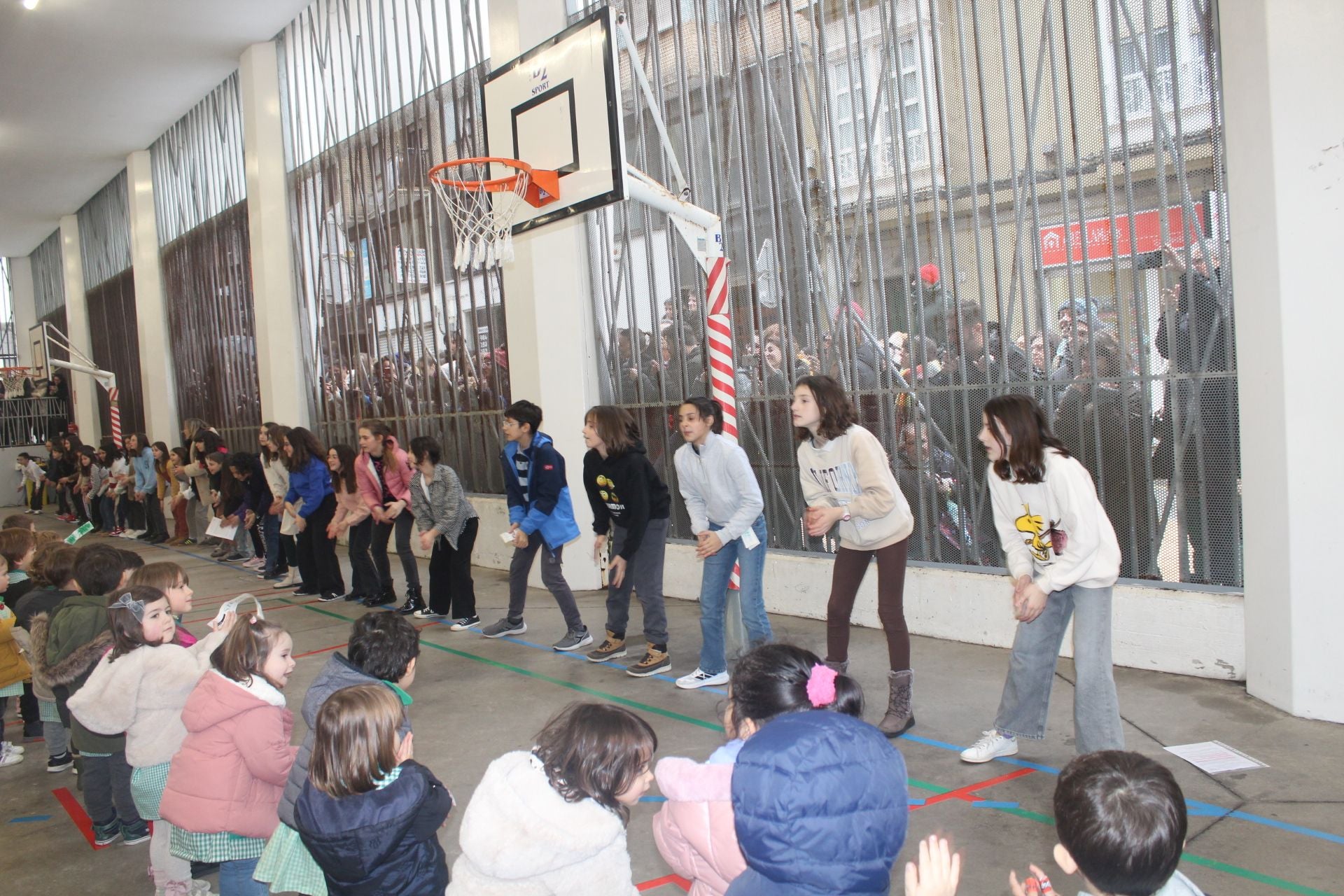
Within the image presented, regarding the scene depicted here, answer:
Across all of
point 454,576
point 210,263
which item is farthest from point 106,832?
point 210,263

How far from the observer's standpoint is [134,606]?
129 inches

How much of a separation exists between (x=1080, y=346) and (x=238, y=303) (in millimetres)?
12594

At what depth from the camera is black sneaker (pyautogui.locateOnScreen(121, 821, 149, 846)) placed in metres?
3.72

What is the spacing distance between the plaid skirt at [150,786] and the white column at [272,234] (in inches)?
394

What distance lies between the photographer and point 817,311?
6211mm

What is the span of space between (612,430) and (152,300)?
15.1 meters

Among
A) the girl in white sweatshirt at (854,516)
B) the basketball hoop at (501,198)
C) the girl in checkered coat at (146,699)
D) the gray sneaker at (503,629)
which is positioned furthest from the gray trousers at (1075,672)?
the basketball hoop at (501,198)

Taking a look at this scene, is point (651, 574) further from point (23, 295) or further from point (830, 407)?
point (23, 295)

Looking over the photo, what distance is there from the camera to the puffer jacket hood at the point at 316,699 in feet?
8.26

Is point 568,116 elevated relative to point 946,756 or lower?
elevated

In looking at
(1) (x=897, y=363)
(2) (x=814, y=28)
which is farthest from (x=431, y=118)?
(1) (x=897, y=363)

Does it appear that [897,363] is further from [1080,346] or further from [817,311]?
[1080,346]

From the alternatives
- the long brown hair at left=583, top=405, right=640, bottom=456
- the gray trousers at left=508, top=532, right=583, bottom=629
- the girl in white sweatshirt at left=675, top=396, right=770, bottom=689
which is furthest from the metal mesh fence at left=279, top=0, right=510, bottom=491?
the girl in white sweatshirt at left=675, top=396, right=770, bottom=689

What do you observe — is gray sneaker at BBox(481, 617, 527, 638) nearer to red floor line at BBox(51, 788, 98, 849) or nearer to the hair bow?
red floor line at BBox(51, 788, 98, 849)
